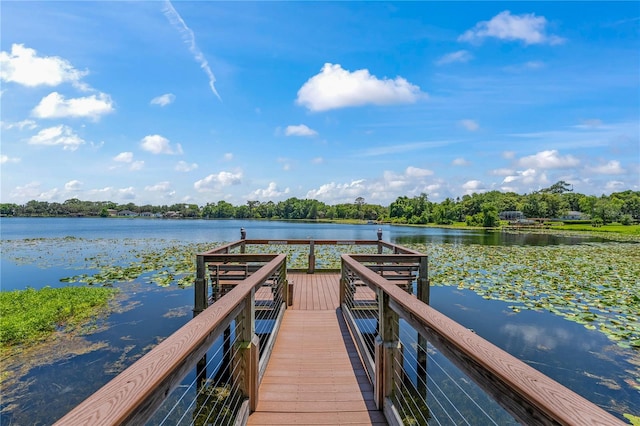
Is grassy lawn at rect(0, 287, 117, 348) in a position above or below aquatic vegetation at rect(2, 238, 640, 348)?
below

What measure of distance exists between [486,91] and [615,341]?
1666 centimetres

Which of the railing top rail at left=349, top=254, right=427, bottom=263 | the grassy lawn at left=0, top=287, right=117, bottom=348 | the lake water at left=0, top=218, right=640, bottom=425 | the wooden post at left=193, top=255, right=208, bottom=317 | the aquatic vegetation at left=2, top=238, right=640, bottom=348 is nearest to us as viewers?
the lake water at left=0, top=218, right=640, bottom=425

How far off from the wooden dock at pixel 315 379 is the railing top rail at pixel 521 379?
5.02ft

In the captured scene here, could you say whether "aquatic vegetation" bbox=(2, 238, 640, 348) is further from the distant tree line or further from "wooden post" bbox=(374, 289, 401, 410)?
the distant tree line

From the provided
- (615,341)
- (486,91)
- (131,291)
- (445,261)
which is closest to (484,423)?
(615,341)

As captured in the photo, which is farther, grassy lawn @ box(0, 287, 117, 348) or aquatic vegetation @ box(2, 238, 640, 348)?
aquatic vegetation @ box(2, 238, 640, 348)

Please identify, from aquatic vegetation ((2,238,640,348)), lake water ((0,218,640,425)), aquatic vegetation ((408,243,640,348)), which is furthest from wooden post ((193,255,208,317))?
aquatic vegetation ((408,243,640,348))

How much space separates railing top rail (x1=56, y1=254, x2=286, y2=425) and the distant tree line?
2760 inches

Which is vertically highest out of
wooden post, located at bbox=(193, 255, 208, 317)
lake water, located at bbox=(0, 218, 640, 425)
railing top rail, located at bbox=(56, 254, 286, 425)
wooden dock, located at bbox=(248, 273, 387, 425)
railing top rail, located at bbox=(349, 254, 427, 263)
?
railing top rail, located at bbox=(56, 254, 286, 425)

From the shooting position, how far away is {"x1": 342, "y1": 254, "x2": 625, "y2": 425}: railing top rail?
91cm

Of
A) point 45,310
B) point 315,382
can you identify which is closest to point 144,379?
point 315,382

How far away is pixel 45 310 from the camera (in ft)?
27.3

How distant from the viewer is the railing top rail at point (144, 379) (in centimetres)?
94

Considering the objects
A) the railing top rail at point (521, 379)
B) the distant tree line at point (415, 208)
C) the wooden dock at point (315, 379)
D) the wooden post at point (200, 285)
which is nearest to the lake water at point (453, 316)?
the wooden post at point (200, 285)
